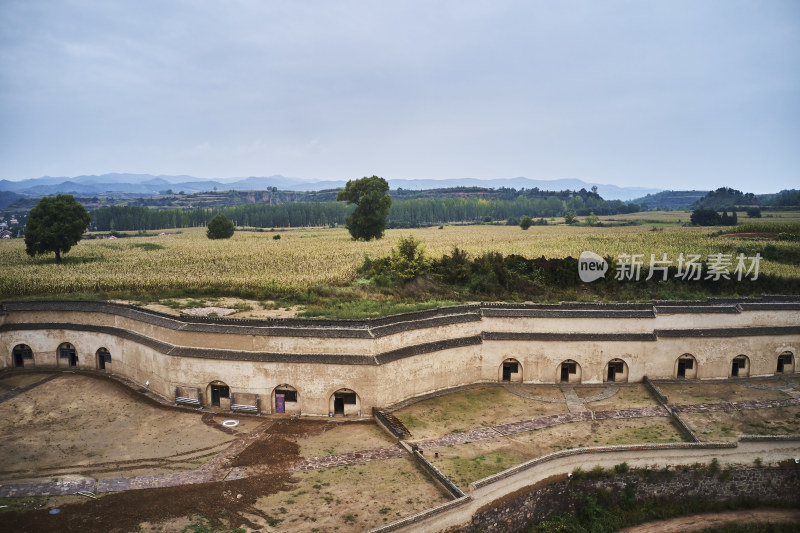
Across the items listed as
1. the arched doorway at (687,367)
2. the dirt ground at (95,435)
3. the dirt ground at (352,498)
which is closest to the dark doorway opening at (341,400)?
the dirt ground at (352,498)

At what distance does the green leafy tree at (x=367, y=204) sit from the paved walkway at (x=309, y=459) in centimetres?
4215

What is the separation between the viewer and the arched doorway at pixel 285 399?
64.5ft

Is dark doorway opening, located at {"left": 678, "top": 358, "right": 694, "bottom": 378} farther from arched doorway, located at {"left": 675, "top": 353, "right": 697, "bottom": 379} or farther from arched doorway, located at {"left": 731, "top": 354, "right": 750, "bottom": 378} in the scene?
arched doorway, located at {"left": 731, "top": 354, "right": 750, "bottom": 378}

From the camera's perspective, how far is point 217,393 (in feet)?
66.3

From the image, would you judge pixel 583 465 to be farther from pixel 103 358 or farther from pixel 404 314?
pixel 103 358

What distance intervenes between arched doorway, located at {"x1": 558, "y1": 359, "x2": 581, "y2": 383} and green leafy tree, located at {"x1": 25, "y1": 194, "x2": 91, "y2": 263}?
40.7 meters

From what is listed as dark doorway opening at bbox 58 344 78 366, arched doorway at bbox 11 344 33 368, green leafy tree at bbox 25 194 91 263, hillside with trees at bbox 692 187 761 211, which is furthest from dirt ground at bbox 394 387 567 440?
hillside with trees at bbox 692 187 761 211

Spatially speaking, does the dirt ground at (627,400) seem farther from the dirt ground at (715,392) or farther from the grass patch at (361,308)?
the grass patch at (361,308)

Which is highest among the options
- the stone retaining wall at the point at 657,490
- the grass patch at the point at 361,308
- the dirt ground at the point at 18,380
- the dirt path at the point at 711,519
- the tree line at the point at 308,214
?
the tree line at the point at 308,214

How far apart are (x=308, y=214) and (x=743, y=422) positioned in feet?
376

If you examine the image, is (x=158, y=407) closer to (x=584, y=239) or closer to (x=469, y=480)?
(x=469, y=480)

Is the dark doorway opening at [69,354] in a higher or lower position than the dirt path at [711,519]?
higher

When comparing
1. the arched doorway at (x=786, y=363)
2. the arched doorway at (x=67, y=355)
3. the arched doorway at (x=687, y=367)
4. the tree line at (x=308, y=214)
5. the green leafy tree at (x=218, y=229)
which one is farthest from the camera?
the tree line at (x=308, y=214)

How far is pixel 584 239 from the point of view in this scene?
61.6 m
